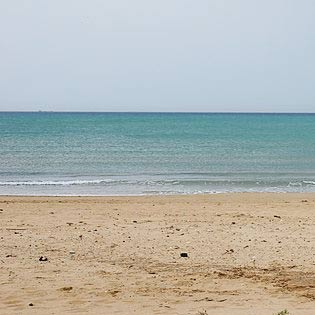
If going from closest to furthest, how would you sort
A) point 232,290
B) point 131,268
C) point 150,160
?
1. point 232,290
2. point 131,268
3. point 150,160

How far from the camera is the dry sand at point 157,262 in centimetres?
747

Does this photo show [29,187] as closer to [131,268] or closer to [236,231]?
[236,231]

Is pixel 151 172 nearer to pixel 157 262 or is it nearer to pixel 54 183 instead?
pixel 54 183

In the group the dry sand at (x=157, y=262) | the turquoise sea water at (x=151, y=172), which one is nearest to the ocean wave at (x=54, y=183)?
the turquoise sea water at (x=151, y=172)

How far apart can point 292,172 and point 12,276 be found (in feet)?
91.3

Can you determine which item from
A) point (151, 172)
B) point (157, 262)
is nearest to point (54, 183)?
point (151, 172)

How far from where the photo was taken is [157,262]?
31.7 ft

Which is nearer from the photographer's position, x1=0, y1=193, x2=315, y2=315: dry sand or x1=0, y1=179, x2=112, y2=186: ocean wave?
x1=0, y1=193, x2=315, y2=315: dry sand

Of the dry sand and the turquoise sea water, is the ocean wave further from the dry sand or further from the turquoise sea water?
the dry sand

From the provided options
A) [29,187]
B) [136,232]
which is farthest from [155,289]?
[29,187]

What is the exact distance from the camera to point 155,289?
8.06 meters

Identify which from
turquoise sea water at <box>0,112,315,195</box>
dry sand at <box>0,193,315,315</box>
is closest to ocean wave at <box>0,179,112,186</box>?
turquoise sea water at <box>0,112,315,195</box>

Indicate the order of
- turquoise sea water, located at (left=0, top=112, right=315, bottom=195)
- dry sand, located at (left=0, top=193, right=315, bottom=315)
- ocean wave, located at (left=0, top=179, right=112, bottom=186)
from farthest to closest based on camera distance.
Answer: ocean wave, located at (left=0, top=179, right=112, bottom=186) → turquoise sea water, located at (left=0, top=112, right=315, bottom=195) → dry sand, located at (left=0, top=193, right=315, bottom=315)

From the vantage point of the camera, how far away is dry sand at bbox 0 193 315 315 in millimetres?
7473
